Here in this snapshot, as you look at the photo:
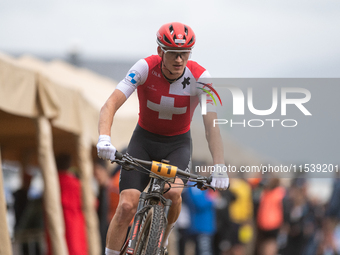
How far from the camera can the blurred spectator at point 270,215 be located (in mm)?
12148

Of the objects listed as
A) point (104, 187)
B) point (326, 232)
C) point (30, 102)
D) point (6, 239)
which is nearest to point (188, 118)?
point (6, 239)

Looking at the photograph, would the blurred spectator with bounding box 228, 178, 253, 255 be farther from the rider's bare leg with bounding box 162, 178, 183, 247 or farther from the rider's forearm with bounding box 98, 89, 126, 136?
the rider's forearm with bounding box 98, 89, 126, 136

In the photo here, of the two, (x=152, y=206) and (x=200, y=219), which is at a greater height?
(x=200, y=219)

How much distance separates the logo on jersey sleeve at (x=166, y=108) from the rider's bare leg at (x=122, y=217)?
2.71 ft

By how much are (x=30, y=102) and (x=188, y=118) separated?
11.0ft

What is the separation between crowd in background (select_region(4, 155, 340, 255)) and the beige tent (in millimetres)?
385

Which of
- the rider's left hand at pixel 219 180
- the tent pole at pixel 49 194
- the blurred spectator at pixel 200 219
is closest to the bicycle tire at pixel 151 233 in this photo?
the rider's left hand at pixel 219 180

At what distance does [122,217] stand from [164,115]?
109cm

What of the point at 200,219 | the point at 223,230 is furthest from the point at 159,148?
the point at 223,230

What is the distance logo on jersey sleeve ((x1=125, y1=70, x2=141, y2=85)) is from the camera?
5.20 meters

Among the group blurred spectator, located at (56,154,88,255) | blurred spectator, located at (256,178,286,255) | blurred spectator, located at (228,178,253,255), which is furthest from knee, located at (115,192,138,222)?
blurred spectator, located at (256,178,286,255)

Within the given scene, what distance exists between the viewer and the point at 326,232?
10.1m

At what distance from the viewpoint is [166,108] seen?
541 cm

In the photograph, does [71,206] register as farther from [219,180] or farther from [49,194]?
[219,180]
